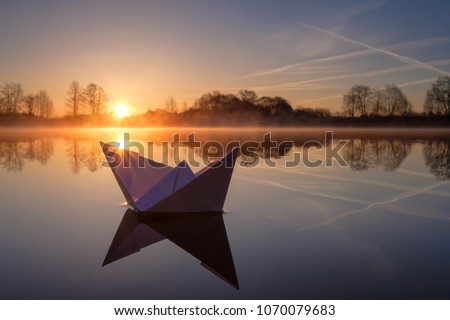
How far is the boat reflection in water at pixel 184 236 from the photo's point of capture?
694 centimetres

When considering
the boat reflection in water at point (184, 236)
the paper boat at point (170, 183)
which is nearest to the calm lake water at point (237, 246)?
the boat reflection in water at point (184, 236)

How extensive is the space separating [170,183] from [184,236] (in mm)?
1491

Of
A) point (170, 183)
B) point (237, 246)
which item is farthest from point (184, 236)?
point (170, 183)

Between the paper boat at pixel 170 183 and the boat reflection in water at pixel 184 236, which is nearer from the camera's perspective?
the boat reflection in water at pixel 184 236

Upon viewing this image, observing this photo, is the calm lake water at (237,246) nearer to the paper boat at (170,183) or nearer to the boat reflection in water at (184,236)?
the boat reflection in water at (184,236)

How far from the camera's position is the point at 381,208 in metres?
11.4

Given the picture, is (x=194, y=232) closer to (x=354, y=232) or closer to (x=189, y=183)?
(x=189, y=183)

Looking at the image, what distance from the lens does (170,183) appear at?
368 inches

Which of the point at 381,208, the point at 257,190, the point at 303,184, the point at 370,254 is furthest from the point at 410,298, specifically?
the point at 303,184

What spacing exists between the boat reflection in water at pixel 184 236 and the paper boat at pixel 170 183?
235 millimetres

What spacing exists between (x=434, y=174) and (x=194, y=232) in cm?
1302

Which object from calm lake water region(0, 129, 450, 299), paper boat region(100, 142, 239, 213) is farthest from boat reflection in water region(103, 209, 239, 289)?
paper boat region(100, 142, 239, 213)

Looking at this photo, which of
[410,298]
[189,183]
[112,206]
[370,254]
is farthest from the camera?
[112,206]

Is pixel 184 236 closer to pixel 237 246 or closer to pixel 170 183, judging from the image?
pixel 237 246
